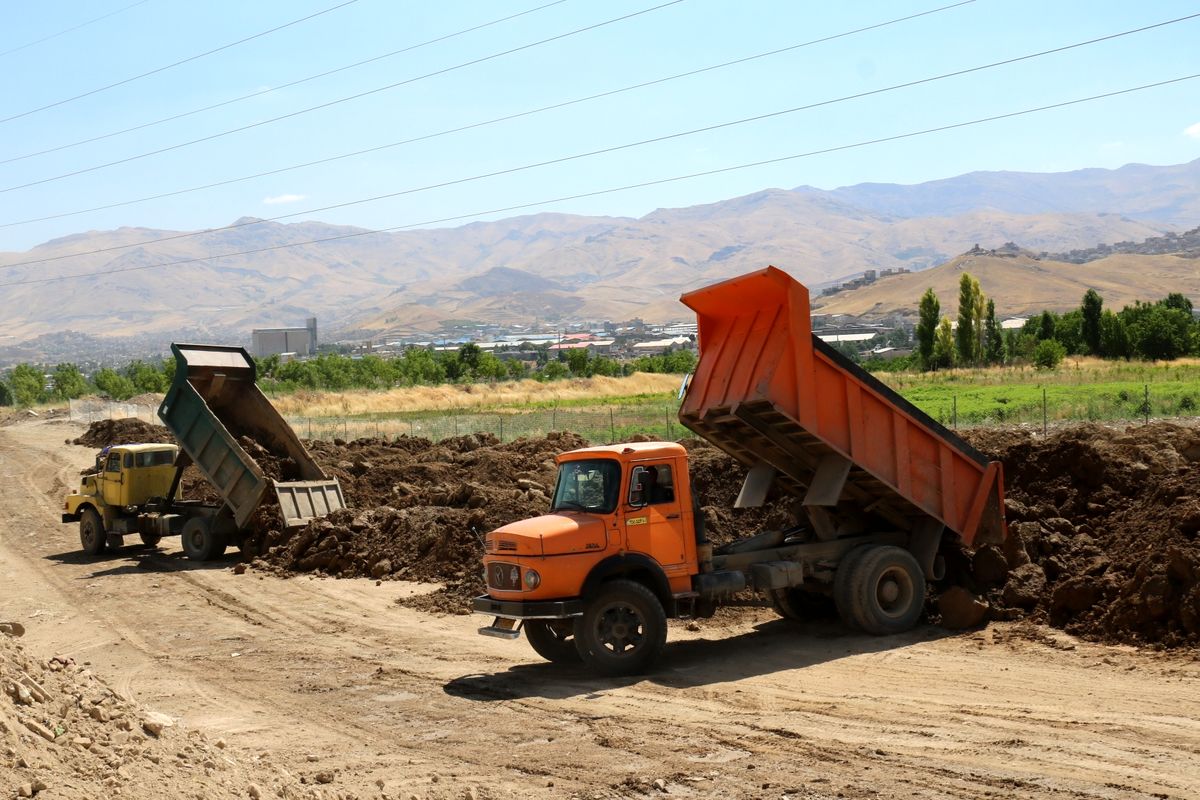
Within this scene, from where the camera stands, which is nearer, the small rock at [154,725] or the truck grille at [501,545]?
the small rock at [154,725]

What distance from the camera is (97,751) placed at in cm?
801

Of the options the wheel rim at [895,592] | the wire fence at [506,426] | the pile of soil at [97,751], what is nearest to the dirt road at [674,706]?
the wheel rim at [895,592]

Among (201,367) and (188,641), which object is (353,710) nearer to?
(188,641)

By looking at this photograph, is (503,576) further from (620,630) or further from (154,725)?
(154,725)

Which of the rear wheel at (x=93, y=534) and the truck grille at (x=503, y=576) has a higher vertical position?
the truck grille at (x=503, y=576)

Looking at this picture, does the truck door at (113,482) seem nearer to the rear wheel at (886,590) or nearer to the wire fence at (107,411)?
the rear wheel at (886,590)

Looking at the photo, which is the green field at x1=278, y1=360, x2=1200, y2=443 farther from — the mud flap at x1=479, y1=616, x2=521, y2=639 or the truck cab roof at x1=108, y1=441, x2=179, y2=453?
the mud flap at x1=479, y1=616, x2=521, y2=639

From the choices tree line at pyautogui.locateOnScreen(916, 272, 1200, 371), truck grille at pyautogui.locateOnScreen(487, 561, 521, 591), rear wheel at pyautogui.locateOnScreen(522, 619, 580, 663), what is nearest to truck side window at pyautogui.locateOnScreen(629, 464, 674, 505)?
truck grille at pyautogui.locateOnScreen(487, 561, 521, 591)

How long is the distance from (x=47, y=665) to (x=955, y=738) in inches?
301

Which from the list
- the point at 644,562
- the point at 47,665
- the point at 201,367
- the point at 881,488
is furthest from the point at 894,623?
the point at 201,367

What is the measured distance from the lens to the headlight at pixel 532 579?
12.4m

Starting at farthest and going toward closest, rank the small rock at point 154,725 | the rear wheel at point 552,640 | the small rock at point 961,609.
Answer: the small rock at point 961,609 → the rear wheel at point 552,640 → the small rock at point 154,725

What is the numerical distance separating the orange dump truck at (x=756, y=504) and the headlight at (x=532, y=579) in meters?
0.02

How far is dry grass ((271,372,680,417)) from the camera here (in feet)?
276
